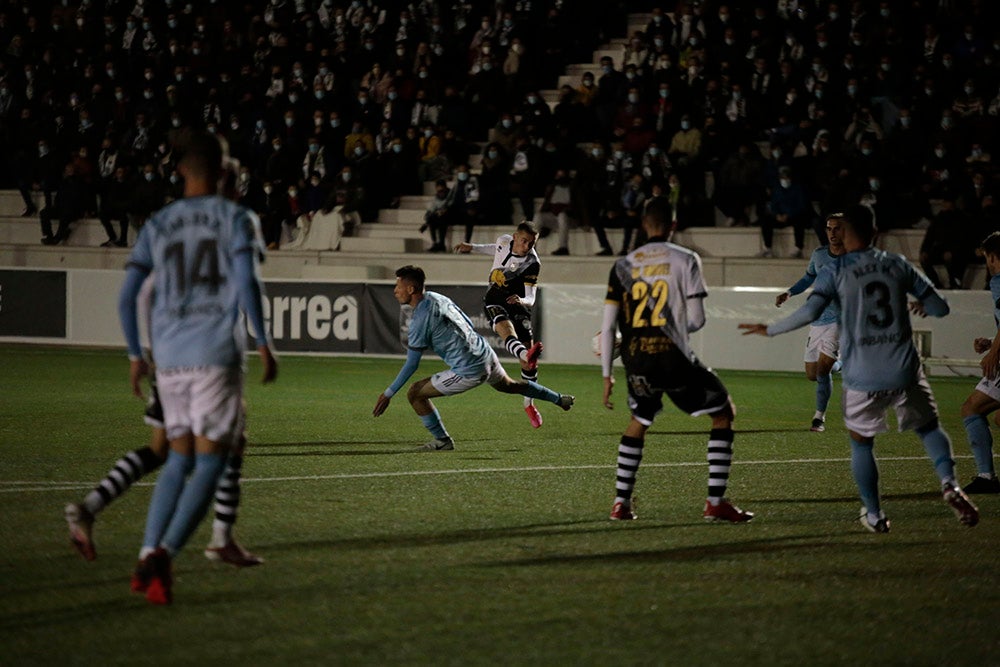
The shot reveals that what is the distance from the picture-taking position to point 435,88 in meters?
29.4

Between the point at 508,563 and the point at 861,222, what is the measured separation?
2.84 metres

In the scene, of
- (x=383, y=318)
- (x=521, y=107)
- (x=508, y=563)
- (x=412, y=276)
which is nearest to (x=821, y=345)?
(x=412, y=276)

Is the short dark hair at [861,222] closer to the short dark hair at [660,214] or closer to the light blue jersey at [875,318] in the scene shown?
the light blue jersey at [875,318]

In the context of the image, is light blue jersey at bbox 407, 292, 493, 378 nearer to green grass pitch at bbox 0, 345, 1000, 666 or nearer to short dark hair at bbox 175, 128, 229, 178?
green grass pitch at bbox 0, 345, 1000, 666

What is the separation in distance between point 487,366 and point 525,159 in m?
→ 14.6

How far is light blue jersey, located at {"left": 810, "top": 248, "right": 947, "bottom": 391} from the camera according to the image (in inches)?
320

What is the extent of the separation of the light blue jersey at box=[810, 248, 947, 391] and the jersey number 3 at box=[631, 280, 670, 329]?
920 mm

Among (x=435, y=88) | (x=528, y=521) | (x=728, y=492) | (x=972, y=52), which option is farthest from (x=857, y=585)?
(x=435, y=88)

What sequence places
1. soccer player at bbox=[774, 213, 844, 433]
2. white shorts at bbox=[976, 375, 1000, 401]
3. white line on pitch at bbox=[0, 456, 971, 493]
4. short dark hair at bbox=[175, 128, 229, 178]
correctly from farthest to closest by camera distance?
soccer player at bbox=[774, 213, 844, 433]
white shorts at bbox=[976, 375, 1000, 401]
white line on pitch at bbox=[0, 456, 971, 493]
short dark hair at bbox=[175, 128, 229, 178]

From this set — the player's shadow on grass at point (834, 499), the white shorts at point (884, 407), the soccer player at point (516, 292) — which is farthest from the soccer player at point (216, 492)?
the soccer player at point (516, 292)

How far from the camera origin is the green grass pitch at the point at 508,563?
18.4ft

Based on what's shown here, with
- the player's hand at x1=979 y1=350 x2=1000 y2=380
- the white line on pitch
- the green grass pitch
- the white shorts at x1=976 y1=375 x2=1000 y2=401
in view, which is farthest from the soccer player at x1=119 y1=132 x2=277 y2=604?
the white shorts at x1=976 y1=375 x2=1000 y2=401

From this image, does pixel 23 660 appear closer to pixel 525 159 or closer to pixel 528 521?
pixel 528 521

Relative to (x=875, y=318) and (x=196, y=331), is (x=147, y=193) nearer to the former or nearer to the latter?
(x=875, y=318)
